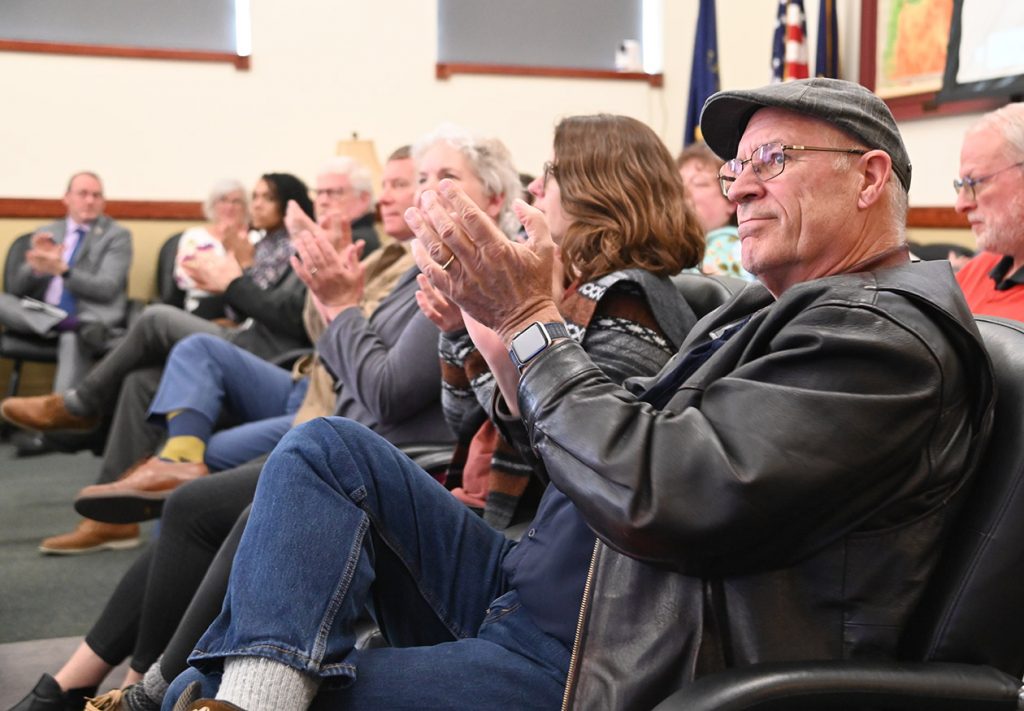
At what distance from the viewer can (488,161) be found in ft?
8.43

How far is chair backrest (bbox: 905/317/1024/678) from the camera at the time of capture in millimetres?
1111

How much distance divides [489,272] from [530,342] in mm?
107

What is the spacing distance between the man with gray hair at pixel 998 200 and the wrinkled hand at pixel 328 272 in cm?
133

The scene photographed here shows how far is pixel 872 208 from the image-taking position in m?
1.28

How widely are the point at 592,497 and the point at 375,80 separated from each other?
5.68m

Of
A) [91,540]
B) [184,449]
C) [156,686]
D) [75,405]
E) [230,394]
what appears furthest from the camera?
[75,405]

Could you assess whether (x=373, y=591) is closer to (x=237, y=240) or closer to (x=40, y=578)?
(x=40, y=578)

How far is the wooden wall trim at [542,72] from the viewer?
6582 mm

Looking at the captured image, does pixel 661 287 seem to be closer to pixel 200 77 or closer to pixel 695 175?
pixel 695 175

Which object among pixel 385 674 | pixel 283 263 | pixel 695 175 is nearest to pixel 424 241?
pixel 385 674

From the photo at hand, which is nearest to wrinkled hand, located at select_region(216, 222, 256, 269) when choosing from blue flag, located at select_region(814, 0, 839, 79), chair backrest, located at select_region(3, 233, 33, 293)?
chair backrest, located at select_region(3, 233, 33, 293)

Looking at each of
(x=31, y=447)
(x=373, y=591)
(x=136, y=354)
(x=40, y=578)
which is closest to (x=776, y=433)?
(x=373, y=591)

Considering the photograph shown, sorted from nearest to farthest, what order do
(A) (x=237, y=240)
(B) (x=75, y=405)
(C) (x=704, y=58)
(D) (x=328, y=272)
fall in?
(D) (x=328, y=272) < (B) (x=75, y=405) < (A) (x=237, y=240) < (C) (x=704, y=58)

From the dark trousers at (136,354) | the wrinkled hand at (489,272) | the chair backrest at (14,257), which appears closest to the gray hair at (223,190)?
the chair backrest at (14,257)
